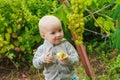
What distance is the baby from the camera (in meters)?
2.99

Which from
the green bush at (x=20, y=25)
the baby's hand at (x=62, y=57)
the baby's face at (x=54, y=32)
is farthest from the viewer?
the green bush at (x=20, y=25)

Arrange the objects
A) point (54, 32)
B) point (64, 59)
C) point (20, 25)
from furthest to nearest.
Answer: point (20, 25) < point (54, 32) < point (64, 59)

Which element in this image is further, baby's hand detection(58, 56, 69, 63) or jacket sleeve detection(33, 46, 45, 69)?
jacket sleeve detection(33, 46, 45, 69)

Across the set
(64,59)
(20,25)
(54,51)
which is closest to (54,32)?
(54,51)

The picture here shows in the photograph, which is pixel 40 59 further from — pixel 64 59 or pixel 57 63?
pixel 64 59

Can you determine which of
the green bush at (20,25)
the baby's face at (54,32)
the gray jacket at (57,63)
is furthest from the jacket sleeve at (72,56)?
the green bush at (20,25)

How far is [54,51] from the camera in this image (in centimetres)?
309

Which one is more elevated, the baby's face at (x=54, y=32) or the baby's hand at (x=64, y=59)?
the baby's face at (x=54, y=32)

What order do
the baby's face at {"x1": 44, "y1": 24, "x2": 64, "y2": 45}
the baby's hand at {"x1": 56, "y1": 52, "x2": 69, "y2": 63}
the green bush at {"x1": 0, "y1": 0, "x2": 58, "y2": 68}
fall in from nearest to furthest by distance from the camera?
the baby's hand at {"x1": 56, "y1": 52, "x2": 69, "y2": 63} < the baby's face at {"x1": 44, "y1": 24, "x2": 64, "y2": 45} < the green bush at {"x1": 0, "y1": 0, "x2": 58, "y2": 68}

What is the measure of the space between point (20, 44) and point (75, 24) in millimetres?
3172

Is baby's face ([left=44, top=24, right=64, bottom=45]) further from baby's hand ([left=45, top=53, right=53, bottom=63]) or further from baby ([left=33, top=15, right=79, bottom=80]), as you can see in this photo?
baby's hand ([left=45, top=53, right=53, bottom=63])

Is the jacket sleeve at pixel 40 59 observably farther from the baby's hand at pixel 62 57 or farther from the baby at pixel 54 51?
the baby's hand at pixel 62 57

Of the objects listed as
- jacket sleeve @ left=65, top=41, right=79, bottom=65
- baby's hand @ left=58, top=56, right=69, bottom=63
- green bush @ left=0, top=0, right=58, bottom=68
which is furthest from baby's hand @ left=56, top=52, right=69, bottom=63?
green bush @ left=0, top=0, right=58, bottom=68

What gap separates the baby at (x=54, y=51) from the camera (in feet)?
9.82
